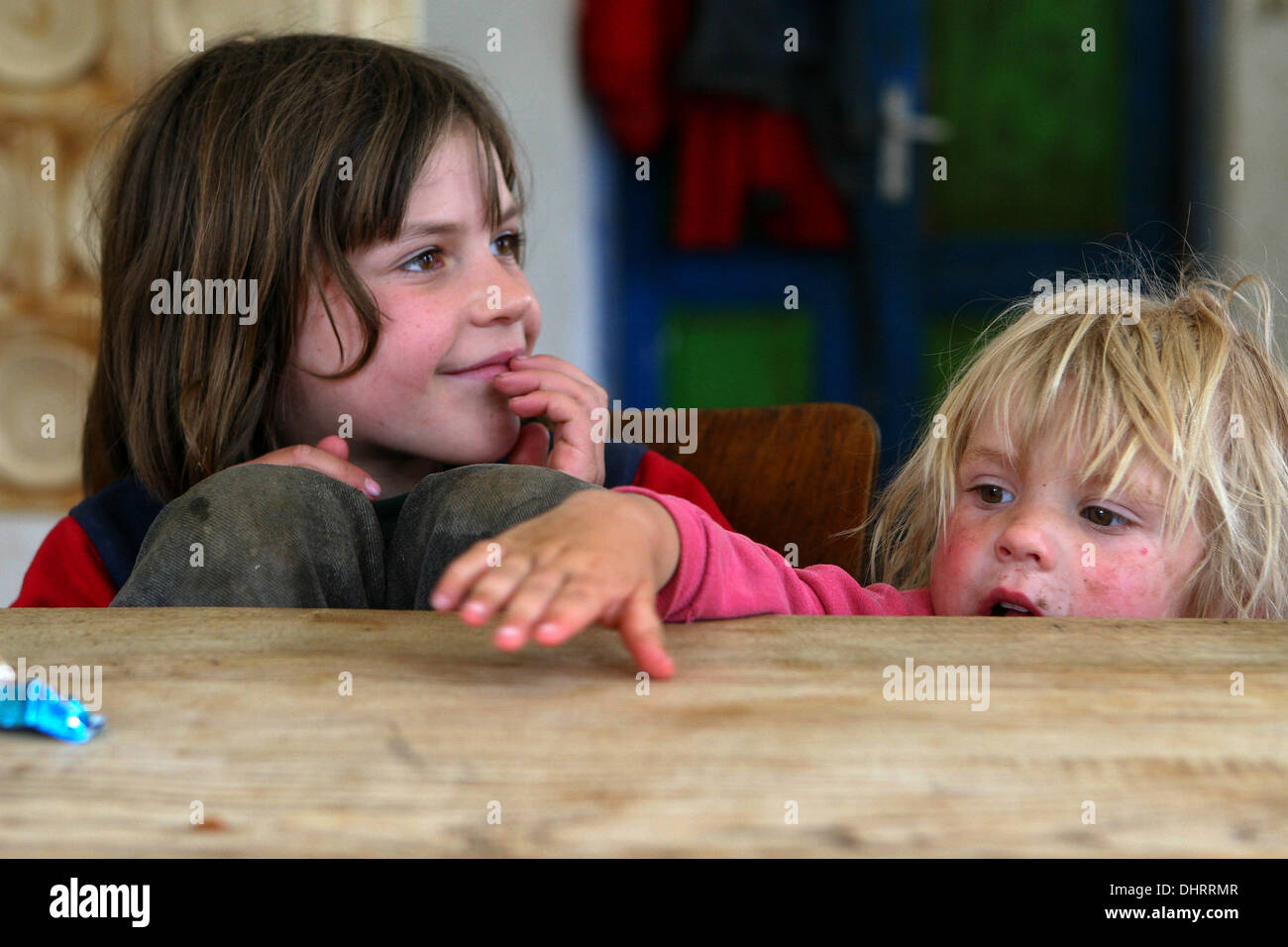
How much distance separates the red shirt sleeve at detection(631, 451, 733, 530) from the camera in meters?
1.39

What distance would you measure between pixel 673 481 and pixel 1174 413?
548mm

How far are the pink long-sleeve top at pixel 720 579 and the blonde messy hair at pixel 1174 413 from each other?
213 millimetres

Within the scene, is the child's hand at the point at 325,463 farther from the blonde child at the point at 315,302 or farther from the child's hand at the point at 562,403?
the child's hand at the point at 562,403

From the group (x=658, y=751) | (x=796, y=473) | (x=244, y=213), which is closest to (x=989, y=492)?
(x=796, y=473)

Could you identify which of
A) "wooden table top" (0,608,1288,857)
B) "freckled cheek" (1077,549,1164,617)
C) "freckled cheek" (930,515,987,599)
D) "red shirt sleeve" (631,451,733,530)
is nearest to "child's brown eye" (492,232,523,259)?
"red shirt sleeve" (631,451,733,530)

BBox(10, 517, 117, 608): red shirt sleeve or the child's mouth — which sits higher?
Answer: the child's mouth

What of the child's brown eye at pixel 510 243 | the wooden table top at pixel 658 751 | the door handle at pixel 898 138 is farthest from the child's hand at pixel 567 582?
the door handle at pixel 898 138

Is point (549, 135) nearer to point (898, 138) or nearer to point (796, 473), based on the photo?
point (898, 138)

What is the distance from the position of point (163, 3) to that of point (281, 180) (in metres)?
1.76

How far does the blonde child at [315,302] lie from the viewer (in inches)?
52.8

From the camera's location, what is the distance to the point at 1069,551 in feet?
3.29

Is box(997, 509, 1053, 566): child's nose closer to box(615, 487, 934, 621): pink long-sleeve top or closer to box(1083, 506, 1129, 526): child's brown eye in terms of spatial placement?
box(1083, 506, 1129, 526): child's brown eye
